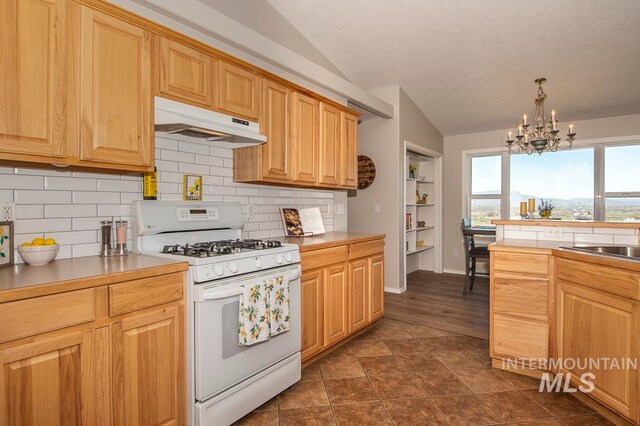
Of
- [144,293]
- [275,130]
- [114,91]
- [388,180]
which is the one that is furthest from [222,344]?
[388,180]

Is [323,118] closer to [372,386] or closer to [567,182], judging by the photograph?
[372,386]

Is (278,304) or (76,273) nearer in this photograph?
(76,273)

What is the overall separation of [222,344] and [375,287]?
6.26 ft

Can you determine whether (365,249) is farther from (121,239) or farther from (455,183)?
(455,183)

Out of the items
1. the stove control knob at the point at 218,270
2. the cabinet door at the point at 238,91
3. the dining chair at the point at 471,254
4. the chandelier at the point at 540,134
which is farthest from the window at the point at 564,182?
the stove control knob at the point at 218,270

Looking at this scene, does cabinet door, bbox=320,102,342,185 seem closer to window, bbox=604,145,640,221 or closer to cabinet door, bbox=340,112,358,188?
cabinet door, bbox=340,112,358,188

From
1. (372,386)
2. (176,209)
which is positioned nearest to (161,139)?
(176,209)

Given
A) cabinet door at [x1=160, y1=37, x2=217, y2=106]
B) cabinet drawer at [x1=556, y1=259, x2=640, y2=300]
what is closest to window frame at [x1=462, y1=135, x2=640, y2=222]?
cabinet drawer at [x1=556, y1=259, x2=640, y2=300]

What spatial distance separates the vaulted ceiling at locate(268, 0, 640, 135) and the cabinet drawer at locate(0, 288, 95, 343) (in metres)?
3.19

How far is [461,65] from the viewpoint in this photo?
4.35 meters

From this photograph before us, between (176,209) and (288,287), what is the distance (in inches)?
34.8

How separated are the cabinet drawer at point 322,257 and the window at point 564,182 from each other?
394 centimetres

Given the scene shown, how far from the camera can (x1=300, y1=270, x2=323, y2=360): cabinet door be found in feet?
8.71

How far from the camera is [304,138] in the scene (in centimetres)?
324
